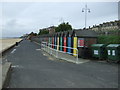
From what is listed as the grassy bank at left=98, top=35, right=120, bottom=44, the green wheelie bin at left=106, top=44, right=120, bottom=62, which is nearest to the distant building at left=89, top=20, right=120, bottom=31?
the grassy bank at left=98, top=35, right=120, bottom=44

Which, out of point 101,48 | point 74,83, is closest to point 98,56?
point 101,48

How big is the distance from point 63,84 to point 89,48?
30.2 feet

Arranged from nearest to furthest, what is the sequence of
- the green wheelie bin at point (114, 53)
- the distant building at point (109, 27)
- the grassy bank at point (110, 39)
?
the green wheelie bin at point (114, 53), the grassy bank at point (110, 39), the distant building at point (109, 27)

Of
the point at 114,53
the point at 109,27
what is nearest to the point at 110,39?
the point at 114,53

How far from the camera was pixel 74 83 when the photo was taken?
19.5 feet

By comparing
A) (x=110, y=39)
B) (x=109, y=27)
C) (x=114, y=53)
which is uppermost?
(x=109, y=27)

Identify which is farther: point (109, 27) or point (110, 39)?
point (109, 27)

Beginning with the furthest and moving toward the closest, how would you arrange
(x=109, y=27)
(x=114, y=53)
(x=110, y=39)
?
(x=109, y=27) < (x=110, y=39) < (x=114, y=53)

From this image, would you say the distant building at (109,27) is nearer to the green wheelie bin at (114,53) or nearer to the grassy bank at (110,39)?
the grassy bank at (110,39)

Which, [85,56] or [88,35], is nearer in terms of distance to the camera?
[85,56]

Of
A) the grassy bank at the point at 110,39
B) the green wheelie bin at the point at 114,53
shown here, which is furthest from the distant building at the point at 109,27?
the green wheelie bin at the point at 114,53

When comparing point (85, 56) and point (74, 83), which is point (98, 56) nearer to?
point (85, 56)

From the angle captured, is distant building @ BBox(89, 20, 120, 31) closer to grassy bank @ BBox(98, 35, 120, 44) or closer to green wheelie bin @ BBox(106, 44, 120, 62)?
grassy bank @ BBox(98, 35, 120, 44)

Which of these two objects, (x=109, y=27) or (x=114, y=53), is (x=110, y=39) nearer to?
(x=114, y=53)
